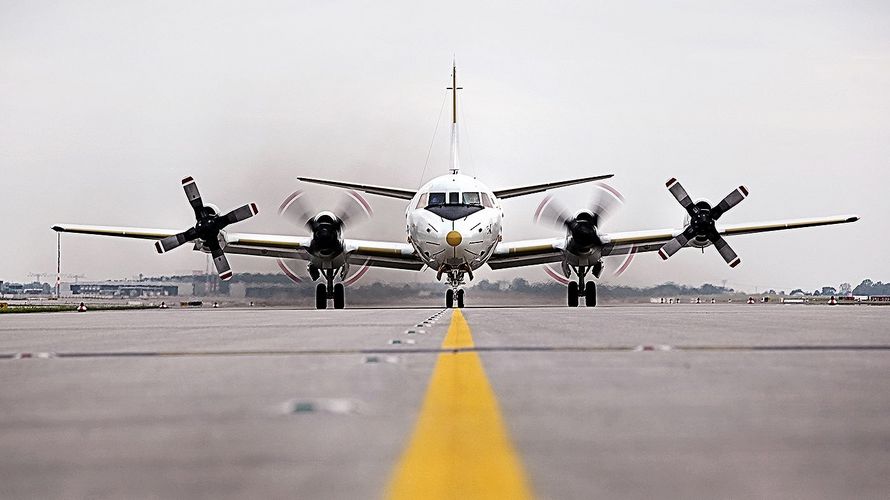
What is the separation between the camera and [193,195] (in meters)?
35.6

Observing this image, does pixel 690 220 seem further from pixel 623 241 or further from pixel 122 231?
pixel 122 231

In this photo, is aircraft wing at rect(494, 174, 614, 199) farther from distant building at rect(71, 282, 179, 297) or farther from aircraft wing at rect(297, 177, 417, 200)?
distant building at rect(71, 282, 179, 297)

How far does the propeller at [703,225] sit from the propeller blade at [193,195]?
636 inches

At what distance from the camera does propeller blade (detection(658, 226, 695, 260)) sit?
120ft

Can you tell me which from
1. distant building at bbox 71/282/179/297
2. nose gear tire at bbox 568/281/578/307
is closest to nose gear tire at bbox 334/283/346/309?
nose gear tire at bbox 568/281/578/307

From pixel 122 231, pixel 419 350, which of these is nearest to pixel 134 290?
pixel 122 231

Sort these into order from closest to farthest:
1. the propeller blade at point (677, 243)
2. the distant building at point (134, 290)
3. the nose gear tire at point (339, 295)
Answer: the propeller blade at point (677, 243) < the nose gear tire at point (339, 295) < the distant building at point (134, 290)

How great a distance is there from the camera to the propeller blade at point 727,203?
36.2 meters

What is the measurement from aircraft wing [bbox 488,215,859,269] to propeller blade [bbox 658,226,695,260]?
1.06 feet

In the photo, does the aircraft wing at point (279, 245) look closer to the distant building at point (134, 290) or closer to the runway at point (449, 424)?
the runway at point (449, 424)

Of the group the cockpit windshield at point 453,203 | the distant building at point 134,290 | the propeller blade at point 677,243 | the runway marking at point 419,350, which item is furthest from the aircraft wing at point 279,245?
the distant building at point 134,290

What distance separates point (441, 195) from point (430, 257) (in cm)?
200

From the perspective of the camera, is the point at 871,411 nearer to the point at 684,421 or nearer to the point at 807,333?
the point at 684,421

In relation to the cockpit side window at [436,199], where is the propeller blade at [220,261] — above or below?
below
